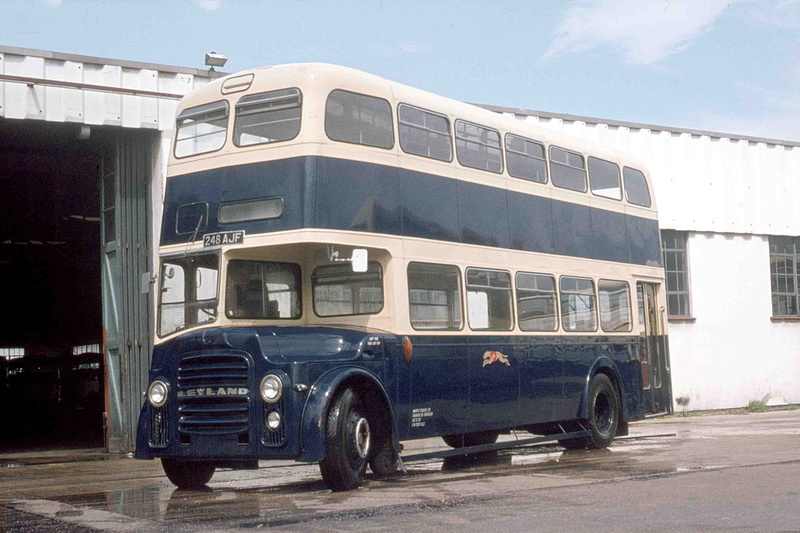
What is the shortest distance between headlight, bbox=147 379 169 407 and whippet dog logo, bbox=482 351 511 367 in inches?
158

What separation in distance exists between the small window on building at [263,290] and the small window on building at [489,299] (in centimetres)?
240

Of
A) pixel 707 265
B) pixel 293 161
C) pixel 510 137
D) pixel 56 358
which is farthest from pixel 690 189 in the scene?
pixel 56 358

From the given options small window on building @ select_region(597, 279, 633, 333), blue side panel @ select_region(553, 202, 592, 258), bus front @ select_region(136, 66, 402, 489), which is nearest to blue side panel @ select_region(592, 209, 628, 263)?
blue side panel @ select_region(553, 202, 592, 258)

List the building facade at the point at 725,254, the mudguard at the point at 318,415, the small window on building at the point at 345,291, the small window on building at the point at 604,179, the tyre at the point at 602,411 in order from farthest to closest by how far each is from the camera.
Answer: the building facade at the point at 725,254, the small window on building at the point at 604,179, the tyre at the point at 602,411, the small window on building at the point at 345,291, the mudguard at the point at 318,415

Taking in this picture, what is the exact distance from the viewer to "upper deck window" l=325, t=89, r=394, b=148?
1100 cm

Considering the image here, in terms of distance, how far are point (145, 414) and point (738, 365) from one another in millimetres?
18305

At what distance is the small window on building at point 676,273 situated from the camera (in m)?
25.0

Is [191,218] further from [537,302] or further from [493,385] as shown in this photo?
[537,302]

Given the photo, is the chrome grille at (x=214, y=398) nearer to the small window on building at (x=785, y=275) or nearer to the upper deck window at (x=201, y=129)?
the upper deck window at (x=201, y=129)

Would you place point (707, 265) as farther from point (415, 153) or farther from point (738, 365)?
point (415, 153)

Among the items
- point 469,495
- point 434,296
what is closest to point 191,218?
point 434,296

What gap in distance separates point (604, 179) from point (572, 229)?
155 centimetres

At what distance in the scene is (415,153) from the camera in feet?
39.4

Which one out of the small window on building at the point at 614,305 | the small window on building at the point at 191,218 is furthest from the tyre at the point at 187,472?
the small window on building at the point at 614,305
